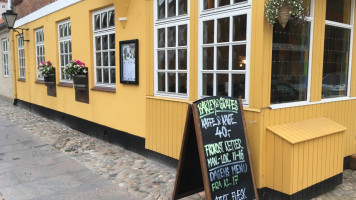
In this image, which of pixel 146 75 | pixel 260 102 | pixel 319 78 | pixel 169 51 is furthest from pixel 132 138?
pixel 319 78

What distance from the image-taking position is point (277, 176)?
3.73 metres

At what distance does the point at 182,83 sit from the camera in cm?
489

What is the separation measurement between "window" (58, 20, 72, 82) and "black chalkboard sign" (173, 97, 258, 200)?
19.4 ft

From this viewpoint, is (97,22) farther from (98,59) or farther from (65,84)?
(65,84)

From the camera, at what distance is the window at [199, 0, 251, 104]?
3898mm

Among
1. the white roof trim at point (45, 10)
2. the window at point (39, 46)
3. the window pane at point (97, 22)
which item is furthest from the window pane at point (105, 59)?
the window at point (39, 46)

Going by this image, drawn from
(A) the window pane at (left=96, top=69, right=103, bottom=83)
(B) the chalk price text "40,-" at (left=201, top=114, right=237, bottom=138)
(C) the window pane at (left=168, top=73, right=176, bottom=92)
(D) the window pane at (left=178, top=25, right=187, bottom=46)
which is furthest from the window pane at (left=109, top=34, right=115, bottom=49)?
(B) the chalk price text "40,-" at (left=201, top=114, right=237, bottom=138)

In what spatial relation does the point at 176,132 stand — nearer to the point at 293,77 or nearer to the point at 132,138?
the point at 132,138

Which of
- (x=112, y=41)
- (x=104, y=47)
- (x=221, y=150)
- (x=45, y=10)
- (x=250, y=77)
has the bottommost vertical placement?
(x=221, y=150)

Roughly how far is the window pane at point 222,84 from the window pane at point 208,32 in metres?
0.52

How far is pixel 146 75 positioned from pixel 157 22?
0.92 m

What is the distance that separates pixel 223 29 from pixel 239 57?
1.51 feet

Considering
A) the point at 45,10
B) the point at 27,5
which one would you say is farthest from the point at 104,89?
the point at 27,5

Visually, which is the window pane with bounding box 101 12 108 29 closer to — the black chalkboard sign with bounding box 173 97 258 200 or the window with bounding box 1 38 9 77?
the black chalkboard sign with bounding box 173 97 258 200
